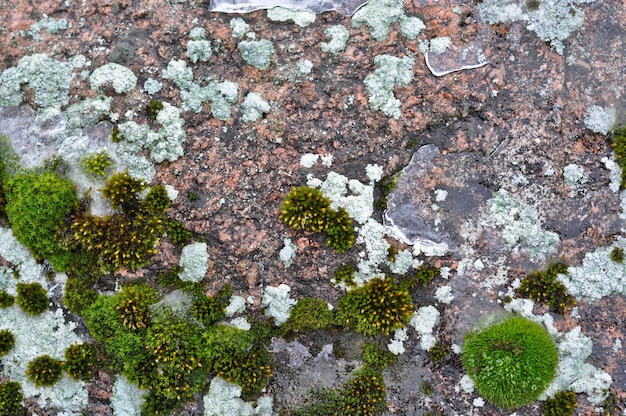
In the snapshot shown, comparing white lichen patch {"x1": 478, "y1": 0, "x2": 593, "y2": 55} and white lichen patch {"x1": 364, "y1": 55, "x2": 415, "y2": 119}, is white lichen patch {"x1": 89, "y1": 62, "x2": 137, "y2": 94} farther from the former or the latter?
white lichen patch {"x1": 478, "y1": 0, "x2": 593, "y2": 55}

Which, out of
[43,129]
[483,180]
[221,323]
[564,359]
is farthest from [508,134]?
[43,129]

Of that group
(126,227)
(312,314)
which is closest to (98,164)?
(126,227)

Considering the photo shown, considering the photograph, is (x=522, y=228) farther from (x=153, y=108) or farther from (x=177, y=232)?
(x=153, y=108)

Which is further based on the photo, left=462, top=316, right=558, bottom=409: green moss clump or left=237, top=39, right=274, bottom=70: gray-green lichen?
left=237, top=39, right=274, bottom=70: gray-green lichen

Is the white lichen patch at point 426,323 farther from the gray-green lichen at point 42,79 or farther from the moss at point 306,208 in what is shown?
the gray-green lichen at point 42,79

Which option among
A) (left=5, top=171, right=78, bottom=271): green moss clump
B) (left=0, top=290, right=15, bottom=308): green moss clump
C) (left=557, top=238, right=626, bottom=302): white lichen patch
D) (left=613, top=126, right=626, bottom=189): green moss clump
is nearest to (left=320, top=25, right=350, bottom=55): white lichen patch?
(left=613, top=126, right=626, bottom=189): green moss clump
